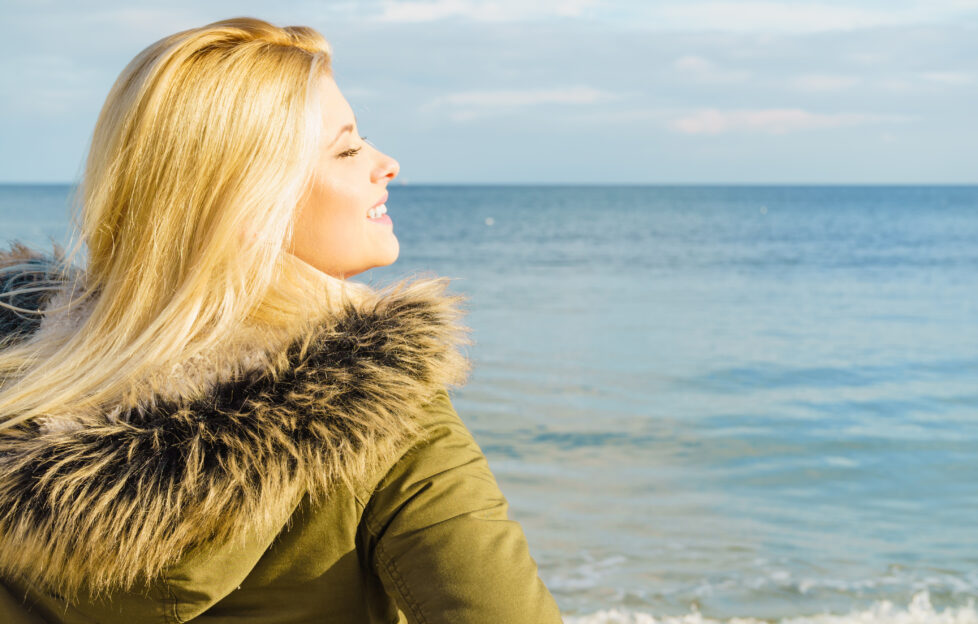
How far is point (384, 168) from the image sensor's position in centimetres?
170

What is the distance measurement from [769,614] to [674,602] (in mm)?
496

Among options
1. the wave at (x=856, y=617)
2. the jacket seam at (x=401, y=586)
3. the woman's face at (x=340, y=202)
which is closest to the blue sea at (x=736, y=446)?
the wave at (x=856, y=617)

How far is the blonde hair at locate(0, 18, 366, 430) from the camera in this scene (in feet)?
4.74

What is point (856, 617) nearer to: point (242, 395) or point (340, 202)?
point (340, 202)

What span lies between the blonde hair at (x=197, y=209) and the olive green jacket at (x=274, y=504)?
0.41 feet

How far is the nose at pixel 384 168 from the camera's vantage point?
1.69 m

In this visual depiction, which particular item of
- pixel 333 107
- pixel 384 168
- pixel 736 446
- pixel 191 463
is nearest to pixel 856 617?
pixel 736 446

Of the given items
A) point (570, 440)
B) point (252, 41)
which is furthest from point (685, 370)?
point (252, 41)

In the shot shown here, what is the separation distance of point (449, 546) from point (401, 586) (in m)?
0.10

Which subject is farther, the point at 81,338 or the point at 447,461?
the point at 81,338

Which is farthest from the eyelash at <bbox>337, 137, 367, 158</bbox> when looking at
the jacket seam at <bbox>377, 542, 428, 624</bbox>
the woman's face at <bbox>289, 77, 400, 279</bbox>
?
the jacket seam at <bbox>377, 542, 428, 624</bbox>

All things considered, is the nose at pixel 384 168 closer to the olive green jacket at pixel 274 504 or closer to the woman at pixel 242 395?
the woman at pixel 242 395

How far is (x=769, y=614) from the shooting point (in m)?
4.53

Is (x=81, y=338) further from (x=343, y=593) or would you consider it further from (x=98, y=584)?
(x=343, y=593)
